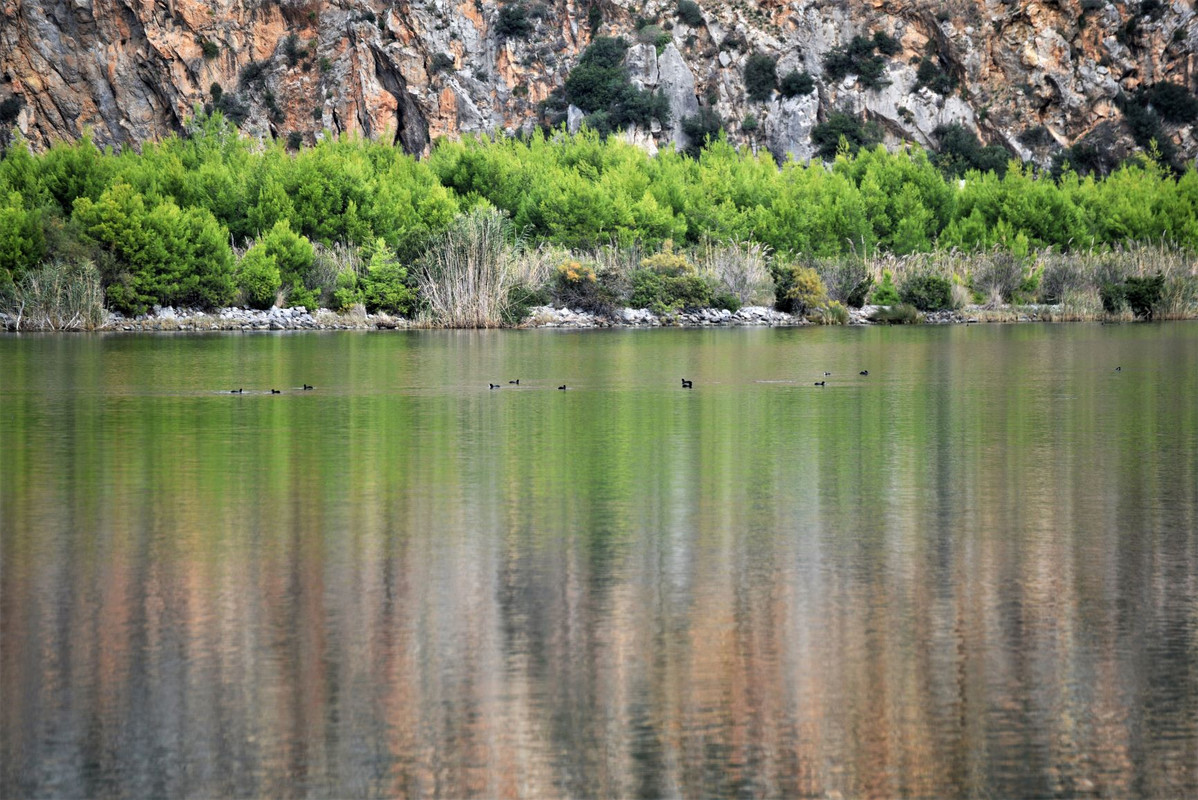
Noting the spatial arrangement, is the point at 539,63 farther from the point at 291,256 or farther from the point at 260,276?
the point at 260,276

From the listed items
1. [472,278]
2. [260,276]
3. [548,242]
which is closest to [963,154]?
[548,242]

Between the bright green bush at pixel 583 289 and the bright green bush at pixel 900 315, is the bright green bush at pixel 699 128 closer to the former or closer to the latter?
the bright green bush at pixel 900 315

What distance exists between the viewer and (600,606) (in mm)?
6555

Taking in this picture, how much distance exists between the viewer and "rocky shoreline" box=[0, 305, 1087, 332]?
39.2m

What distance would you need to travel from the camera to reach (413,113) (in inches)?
3561

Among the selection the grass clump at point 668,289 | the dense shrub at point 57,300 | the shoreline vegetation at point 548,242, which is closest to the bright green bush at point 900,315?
the shoreline vegetation at point 548,242

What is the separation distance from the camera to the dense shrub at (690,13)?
94000 mm

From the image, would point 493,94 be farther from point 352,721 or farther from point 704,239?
point 352,721

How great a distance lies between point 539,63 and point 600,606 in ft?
292

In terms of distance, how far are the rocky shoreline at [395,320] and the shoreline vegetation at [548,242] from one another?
101mm

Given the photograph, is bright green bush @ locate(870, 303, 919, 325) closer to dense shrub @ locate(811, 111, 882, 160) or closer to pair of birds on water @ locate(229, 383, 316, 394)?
pair of birds on water @ locate(229, 383, 316, 394)

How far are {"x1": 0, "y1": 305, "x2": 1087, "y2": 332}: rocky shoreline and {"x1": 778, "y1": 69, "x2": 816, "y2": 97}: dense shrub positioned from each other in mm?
48869

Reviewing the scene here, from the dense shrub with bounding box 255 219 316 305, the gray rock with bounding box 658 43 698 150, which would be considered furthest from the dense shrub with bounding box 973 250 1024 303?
the gray rock with bounding box 658 43 698 150

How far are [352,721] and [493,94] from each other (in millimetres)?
89126
